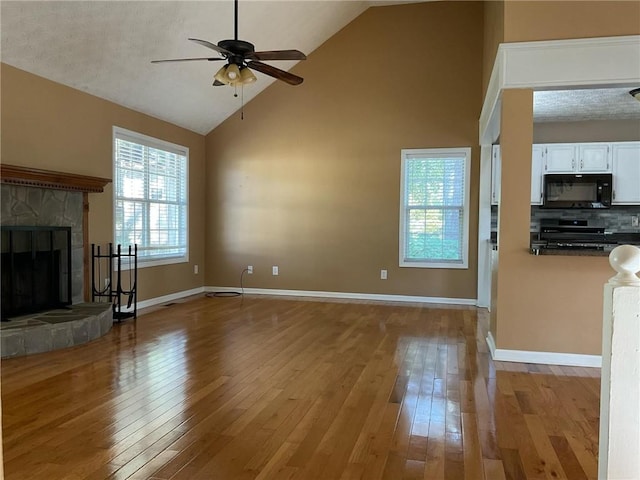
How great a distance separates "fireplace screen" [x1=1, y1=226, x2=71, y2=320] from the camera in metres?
4.34

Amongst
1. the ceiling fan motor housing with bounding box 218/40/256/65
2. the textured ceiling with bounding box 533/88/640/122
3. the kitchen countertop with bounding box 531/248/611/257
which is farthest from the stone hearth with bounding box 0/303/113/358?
the textured ceiling with bounding box 533/88/640/122

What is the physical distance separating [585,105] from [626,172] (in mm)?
1295

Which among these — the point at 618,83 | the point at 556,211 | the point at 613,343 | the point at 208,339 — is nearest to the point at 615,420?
the point at 613,343

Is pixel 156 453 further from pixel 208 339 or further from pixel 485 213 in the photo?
pixel 485 213

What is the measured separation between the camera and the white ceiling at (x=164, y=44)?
423 cm

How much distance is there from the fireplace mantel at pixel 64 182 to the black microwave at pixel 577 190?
560 centimetres

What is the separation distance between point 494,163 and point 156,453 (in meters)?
5.53

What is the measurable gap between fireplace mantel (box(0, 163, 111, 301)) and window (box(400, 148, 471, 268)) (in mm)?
4078

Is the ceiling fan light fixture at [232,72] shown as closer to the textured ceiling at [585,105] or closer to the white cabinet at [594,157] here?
the textured ceiling at [585,105]

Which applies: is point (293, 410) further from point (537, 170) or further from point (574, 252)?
point (537, 170)

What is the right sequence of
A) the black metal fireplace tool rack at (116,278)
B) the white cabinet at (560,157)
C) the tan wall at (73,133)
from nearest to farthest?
the tan wall at (73,133)
the black metal fireplace tool rack at (116,278)
the white cabinet at (560,157)

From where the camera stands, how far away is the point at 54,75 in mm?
4777

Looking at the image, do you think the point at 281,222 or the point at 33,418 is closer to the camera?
the point at 33,418

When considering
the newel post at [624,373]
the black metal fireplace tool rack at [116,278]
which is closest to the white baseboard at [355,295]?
the black metal fireplace tool rack at [116,278]
